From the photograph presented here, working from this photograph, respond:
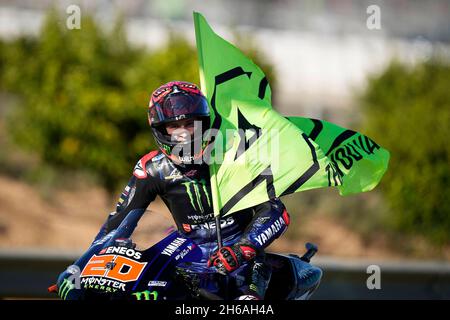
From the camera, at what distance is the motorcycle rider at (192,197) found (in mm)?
4785

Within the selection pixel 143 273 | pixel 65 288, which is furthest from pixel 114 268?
pixel 65 288

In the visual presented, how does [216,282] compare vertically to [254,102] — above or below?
below

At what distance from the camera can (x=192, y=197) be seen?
5.17m

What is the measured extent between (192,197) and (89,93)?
333 inches

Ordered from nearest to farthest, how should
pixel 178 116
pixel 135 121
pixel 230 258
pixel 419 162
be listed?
pixel 230 258, pixel 178 116, pixel 419 162, pixel 135 121

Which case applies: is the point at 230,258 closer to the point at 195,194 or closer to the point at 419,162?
the point at 195,194

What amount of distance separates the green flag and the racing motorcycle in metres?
0.47

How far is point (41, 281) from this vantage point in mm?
8414

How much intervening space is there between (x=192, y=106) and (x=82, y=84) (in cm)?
880

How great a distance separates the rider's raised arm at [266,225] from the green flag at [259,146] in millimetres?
83

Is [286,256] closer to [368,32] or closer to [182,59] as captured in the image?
[182,59]

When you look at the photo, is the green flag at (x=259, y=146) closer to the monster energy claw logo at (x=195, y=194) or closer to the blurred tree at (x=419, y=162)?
the monster energy claw logo at (x=195, y=194)

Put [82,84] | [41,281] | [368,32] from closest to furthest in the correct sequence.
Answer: [41,281] → [82,84] → [368,32]

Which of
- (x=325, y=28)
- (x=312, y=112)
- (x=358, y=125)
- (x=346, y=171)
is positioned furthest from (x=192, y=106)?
(x=325, y=28)
